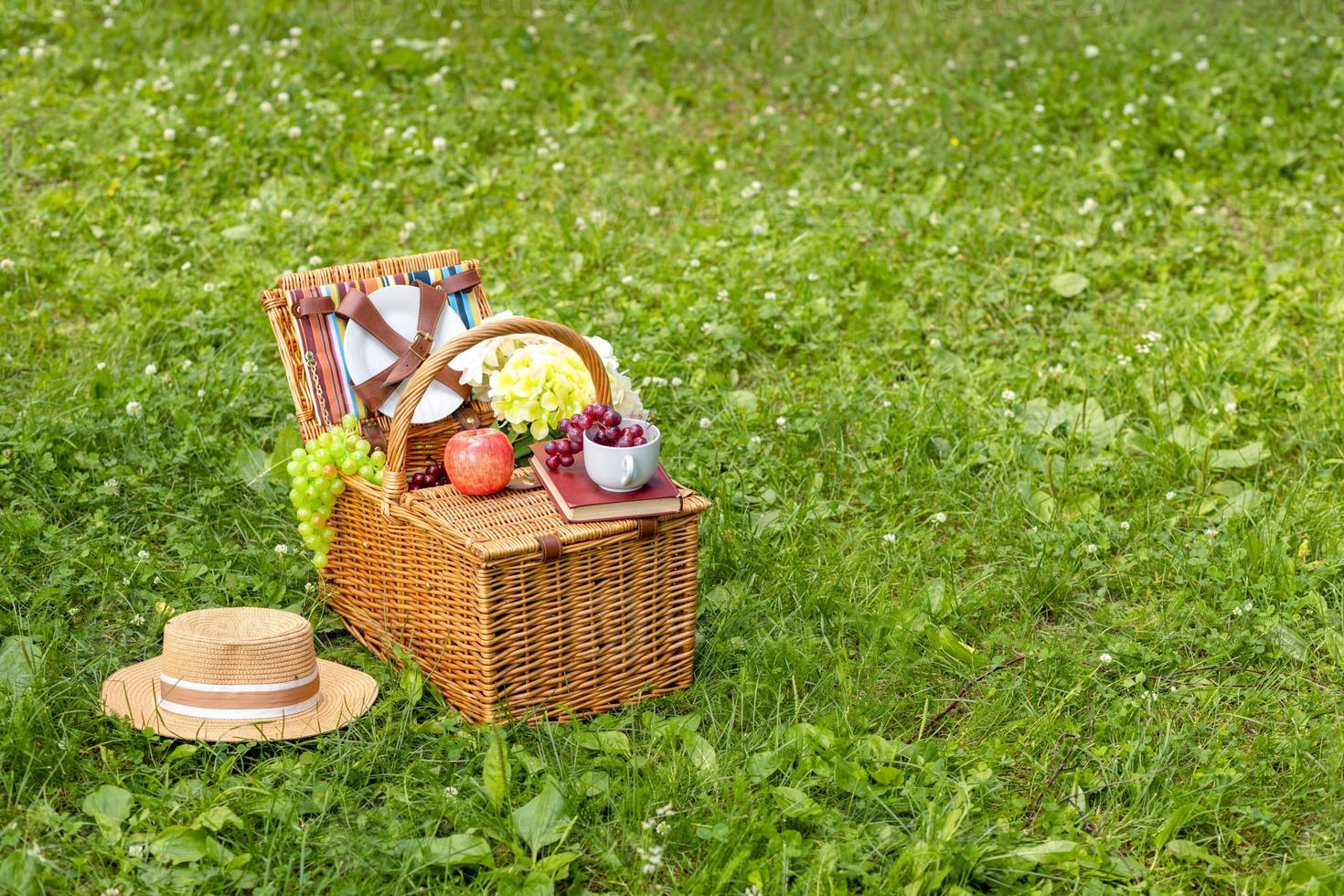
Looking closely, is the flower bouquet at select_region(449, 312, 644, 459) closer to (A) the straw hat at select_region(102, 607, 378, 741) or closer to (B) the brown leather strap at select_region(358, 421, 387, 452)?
(B) the brown leather strap at select_region(358, 421, 387, 452)

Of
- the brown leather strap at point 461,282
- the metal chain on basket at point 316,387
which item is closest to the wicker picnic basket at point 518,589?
the metal chain on basket at point 316,387

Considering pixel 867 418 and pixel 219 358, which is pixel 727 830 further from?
pixel 219 358

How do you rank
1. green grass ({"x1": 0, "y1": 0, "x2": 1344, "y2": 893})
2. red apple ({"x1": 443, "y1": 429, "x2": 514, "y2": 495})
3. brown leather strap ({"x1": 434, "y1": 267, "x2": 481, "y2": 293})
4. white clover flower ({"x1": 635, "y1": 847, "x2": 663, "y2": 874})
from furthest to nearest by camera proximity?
brown leather strap ({"x1": 434, "y1": 267, "x2": 481, "y2": 293})
red apple ({"x1": 443, "y1": 429, "x2": 514, "y2": 495})
green grass ({"x1": 0, "y1": 0, "x2": 1344, "y2": 893})
white clover flower ({"x1": 635, "y1": 847, "x2": 663, "y2": 874})

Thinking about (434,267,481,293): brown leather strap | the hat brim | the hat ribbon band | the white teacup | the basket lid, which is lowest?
the hat brim

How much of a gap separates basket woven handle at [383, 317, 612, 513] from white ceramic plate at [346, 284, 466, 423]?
1.09 ft

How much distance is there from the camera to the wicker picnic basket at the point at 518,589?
2799mm

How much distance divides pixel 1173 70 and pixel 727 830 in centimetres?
547

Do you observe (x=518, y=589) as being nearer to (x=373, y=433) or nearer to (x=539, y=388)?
(x=539, y=388)

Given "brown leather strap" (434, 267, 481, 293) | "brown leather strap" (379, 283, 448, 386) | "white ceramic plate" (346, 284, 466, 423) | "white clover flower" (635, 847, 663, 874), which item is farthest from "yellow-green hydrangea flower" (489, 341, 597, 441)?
"white clover flower" (635, 847, 663, 874)

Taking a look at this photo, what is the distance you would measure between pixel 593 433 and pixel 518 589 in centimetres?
40

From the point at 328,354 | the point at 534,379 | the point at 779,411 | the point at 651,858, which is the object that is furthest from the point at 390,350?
the point at 651,858

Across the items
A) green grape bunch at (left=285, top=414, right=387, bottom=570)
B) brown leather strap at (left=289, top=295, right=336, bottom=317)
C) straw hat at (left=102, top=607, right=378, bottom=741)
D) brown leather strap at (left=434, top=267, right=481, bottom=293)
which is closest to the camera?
straw hat at (left=102, top=607, right=378, bottom=741)

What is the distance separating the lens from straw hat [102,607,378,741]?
8.89ft

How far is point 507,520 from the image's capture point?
2.87 metres
